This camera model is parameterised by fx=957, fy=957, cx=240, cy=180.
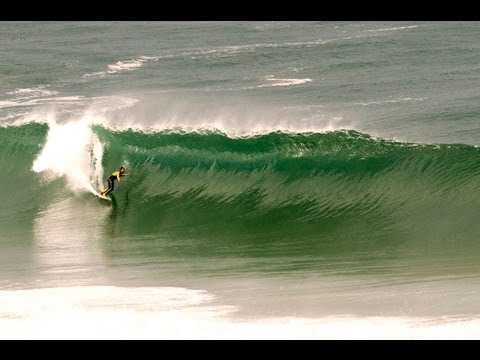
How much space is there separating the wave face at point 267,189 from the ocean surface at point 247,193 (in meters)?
0.05

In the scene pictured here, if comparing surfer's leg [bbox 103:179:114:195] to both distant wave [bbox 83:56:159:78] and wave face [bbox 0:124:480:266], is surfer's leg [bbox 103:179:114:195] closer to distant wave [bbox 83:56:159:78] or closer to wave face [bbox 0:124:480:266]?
wave face [bbox 0:124:480:266]

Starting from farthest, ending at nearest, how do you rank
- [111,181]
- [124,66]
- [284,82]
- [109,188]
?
[124,66] → [284,82] → [109,188] → [111,181]

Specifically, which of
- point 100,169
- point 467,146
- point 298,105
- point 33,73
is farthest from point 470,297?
point 33,73

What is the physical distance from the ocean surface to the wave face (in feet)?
0.17

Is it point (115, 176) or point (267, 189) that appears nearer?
point (115, 176)

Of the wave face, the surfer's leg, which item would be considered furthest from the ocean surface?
the surfer's leg

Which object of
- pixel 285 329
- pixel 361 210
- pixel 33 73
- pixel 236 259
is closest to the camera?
pixel 285 329

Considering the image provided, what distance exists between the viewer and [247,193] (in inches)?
833

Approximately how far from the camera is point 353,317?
50.1 ft

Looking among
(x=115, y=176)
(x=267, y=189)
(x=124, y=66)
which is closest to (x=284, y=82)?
(x=124, y=66)

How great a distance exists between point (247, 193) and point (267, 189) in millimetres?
455

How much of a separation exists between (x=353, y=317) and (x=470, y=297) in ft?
6.81

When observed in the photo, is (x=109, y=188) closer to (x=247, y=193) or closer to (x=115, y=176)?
(x=115, y=176)

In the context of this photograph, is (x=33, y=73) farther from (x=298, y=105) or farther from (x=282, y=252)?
(x=282, y=252)
